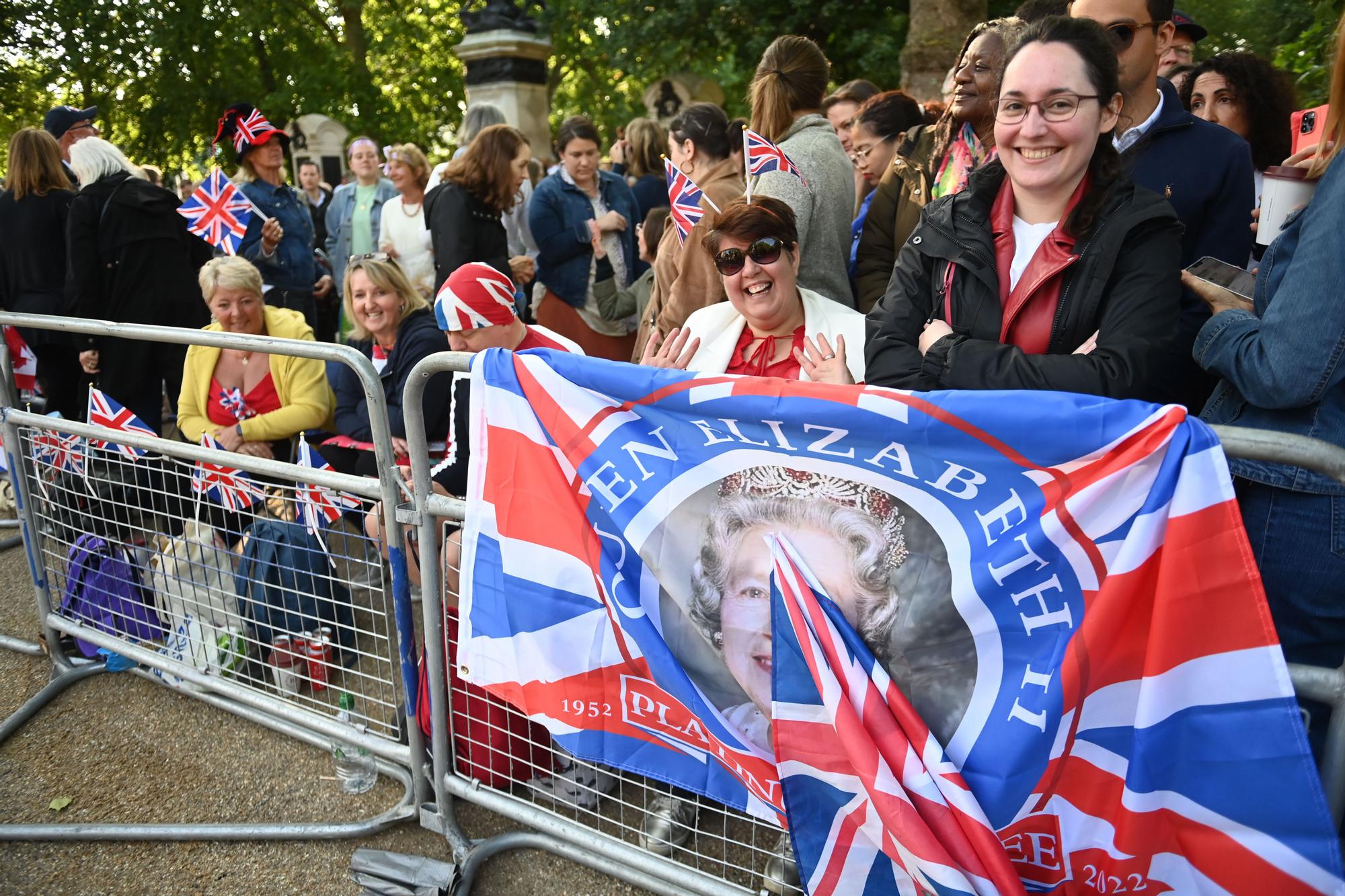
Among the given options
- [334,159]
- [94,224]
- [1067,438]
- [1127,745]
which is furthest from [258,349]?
[334,159]

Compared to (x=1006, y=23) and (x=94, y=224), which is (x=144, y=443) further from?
(x=1006, y=23)

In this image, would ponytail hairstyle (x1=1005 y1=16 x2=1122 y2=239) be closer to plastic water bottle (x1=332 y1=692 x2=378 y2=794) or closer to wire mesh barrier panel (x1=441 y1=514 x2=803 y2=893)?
wire mesh barrier panel (x1=441 y1=514 x2=803 y2=893)

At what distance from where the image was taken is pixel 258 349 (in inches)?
117

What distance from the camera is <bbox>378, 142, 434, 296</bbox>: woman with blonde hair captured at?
6969 millimetres

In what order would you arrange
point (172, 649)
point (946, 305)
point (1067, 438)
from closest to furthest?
point (1067, 438), point (946, 305), point (172, 649)

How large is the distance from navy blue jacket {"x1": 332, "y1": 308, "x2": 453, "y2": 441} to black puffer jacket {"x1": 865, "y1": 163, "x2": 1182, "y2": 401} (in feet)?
7.75

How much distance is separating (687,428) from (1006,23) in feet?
6.35

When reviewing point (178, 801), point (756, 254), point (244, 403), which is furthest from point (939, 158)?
point (178, 801)

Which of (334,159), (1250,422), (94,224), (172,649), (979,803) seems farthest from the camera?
(334,159)

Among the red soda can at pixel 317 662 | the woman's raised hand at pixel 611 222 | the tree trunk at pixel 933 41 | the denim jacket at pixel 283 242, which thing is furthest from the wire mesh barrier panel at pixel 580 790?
the tree trunk at pixel 933 41

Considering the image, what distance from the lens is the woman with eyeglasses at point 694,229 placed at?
3955 millimetres

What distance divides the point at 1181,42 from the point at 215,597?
5.04m

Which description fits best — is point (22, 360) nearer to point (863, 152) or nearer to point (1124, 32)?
point (863, 152)

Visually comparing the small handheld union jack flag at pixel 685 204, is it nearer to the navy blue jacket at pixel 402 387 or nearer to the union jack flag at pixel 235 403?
the navy blue jacket at pixel 402 387
